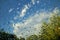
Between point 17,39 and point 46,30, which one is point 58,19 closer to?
point 46,30

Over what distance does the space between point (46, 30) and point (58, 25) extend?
180 inches

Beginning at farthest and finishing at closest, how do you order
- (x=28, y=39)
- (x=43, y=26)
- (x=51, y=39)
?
(x=28, y=39), (x=43, y=26), (x=51, y=39)

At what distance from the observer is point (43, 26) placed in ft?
163

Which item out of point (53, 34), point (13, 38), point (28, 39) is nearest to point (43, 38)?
point (53, 34)

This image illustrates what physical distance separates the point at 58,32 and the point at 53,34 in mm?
2003

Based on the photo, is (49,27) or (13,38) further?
(13,38)

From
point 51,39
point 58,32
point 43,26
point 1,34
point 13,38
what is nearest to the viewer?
point 58,32

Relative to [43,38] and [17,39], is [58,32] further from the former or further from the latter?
[17,39]

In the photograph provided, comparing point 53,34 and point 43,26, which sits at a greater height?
point 43,26

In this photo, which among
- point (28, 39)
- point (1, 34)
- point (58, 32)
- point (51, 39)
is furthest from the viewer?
point (1, 34)

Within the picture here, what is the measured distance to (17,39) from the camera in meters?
74.6

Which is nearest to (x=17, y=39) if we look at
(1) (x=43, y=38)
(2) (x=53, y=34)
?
(1) (x=43, y=38)

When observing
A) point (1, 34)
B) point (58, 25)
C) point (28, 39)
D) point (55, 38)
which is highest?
point (1, 34)

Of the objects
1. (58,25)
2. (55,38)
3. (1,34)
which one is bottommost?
(55,38)
